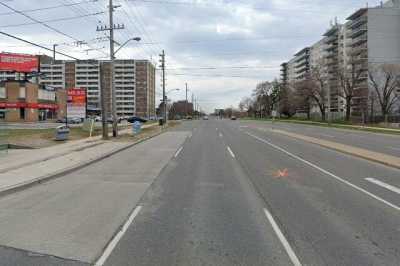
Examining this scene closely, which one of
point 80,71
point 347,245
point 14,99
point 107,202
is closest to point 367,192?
point 347,245

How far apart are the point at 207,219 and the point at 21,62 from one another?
3569 inches

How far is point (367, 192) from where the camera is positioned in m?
12.0

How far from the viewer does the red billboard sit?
299 ft

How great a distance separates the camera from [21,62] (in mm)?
92312

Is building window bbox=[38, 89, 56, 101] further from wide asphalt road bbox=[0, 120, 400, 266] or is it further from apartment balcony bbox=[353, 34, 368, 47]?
wide asphalt road bbox=[0, 120, 400, 266]

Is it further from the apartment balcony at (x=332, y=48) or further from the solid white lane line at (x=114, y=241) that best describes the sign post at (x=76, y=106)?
the apartment balcony at (x=332, y=48)

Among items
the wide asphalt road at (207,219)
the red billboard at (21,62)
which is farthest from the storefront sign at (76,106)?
the red billboard at (21,62)

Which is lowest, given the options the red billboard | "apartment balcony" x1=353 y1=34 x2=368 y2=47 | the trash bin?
the trash bin

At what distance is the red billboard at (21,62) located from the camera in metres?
91.1

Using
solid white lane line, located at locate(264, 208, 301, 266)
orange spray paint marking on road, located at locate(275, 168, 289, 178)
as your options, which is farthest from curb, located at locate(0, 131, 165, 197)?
orange spray paint marking on road, located at locate(275, 168, 289, 178)

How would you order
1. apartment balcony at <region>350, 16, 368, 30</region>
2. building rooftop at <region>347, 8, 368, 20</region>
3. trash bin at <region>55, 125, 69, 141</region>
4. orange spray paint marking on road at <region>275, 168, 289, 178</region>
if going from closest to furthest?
orange spray paint marking on road at <region>275, 168, 289, 178</region> < trash bin at <region>55, 125, 69, 141</region> < apartment balcony at <region>350, 16, 368, 30</region> < building rooftop at <region>347, 8, 368, 20</region>

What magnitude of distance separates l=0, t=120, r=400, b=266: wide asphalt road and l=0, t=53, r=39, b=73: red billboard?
81.6 m

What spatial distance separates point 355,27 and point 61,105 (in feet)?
291

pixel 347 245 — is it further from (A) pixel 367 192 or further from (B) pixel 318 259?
(A) pixel 367 192
